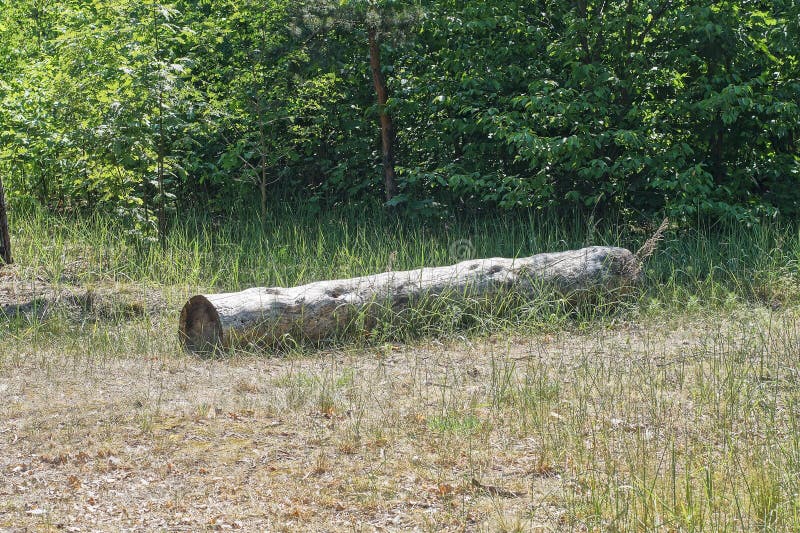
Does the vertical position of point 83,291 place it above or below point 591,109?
below

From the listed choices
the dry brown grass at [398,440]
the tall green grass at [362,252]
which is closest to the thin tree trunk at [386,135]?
the tall green grass at [362,252]

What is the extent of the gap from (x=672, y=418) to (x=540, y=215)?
6.75 m

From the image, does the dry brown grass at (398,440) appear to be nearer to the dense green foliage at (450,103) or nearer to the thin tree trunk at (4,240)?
the thin tree trunk at (4,240)

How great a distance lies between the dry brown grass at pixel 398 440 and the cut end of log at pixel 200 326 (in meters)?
0.21

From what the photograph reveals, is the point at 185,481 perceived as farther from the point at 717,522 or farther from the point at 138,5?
the point at 138,5

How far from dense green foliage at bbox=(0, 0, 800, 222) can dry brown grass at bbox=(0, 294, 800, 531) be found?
4.08m

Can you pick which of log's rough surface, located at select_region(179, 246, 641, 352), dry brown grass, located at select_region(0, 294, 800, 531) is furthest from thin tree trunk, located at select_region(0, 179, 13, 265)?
log's rough surface, located at select_region(179, 246, 641, 352)

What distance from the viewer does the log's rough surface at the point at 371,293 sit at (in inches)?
275

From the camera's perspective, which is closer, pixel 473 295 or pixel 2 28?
pixel 473 295

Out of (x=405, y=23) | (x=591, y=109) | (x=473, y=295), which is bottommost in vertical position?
(x=473, y=295)

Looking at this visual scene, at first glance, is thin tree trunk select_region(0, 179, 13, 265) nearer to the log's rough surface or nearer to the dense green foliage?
the dense green foliage

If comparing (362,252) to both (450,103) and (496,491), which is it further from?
(496,491)

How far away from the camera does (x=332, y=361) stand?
6.50m

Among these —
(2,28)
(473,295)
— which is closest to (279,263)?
(473,295)
